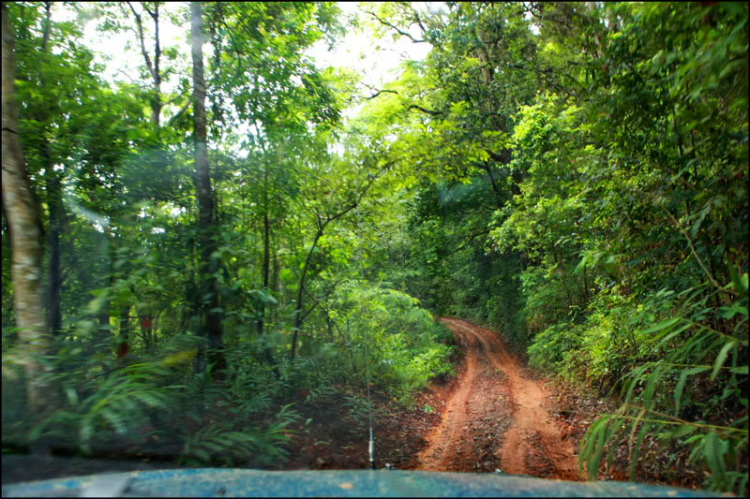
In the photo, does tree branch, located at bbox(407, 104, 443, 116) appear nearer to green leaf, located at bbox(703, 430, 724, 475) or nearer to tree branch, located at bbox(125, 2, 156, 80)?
tree branch, located at bbox(125, 2, 156, 80)

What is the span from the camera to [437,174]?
236 inches

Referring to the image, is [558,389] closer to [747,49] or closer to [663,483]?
[663,483]

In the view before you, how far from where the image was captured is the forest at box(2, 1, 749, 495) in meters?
3.37

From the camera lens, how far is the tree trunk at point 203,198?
4.57 metres

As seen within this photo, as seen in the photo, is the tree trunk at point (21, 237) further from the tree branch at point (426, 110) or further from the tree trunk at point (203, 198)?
the tree branch at point (426, 110)

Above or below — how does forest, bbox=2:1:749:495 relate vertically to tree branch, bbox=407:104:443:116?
below

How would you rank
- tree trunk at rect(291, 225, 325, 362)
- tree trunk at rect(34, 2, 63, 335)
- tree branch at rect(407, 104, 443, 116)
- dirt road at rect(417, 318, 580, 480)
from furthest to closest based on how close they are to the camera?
1. tree branch at rect(407, 104, 443, 116)
2. tree trunk at rect(291, 225, 325, 362)
3. dirt road at rect(417, 318, 580, 480)
4. tree trunk at rect(34, 2, 63, 335)

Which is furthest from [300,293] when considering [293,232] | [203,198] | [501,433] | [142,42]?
[142,42]

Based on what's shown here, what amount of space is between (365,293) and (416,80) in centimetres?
544

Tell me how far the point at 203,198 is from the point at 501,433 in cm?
592

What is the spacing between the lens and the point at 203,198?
493 cm

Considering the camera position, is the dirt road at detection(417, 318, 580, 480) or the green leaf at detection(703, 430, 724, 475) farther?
the dirt road at detection(417, 318, 580, 480)

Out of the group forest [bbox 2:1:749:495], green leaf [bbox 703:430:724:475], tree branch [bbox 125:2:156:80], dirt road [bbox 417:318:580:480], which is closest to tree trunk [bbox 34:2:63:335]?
forest [bbox 2:1:749:495]

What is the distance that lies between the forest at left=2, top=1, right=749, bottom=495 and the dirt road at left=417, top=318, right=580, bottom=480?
11cm
